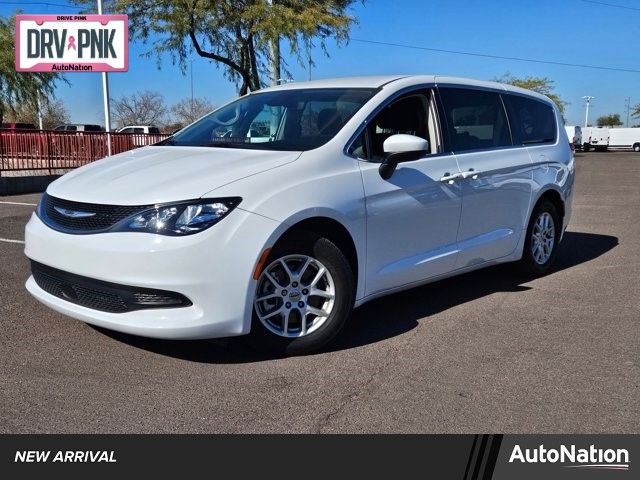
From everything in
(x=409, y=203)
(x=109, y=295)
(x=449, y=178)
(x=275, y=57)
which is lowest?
(x=109, y=295)

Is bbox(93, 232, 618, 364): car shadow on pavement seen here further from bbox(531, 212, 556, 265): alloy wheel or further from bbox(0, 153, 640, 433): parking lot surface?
bbox(531, 212, 556, 265): alloy wheel

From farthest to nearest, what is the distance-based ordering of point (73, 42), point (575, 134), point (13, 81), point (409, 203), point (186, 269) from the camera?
point (575, 134)
point (13, 81)
point (73, 42)
point (409, 203)
point (186, 269)

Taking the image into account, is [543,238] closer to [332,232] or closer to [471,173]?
[471,173]

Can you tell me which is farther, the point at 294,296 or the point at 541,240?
the point at 541,240

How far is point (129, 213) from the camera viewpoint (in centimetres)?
363

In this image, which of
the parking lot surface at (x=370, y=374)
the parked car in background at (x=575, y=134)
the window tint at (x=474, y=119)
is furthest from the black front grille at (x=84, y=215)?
the parked car in background at (x=575, y=134)

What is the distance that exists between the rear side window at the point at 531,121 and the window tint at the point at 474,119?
200mm

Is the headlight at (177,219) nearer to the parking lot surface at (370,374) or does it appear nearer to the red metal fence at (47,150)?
the parking lot surface at (370,374)

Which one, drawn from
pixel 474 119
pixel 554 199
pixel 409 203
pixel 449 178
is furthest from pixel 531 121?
pixel 409 203

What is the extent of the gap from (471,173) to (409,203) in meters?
0.86

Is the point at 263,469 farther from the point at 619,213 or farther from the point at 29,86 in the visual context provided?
the point at 29,86

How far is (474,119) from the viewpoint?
5.50 m

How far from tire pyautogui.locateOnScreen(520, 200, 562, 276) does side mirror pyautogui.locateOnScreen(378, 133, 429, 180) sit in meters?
2.12

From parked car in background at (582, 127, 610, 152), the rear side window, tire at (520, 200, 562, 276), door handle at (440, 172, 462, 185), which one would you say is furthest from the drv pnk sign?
parked car in background at (582, 127, 610, 152)
